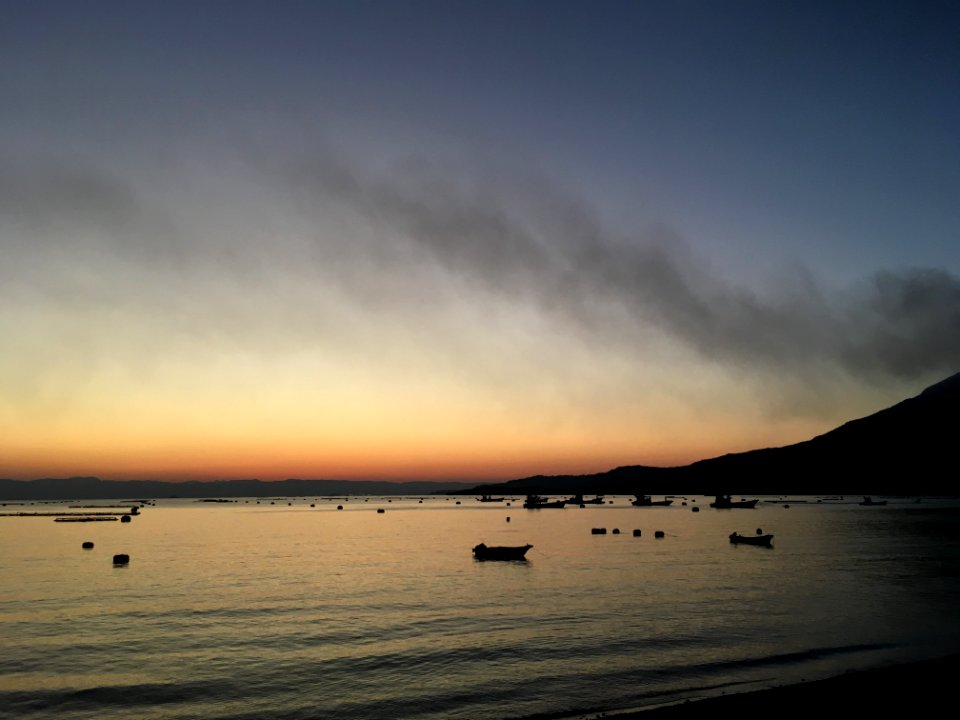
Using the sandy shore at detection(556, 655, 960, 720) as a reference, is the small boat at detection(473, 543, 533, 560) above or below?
below

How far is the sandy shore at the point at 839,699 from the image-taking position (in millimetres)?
18641

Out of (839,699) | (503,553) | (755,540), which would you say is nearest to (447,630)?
(839,699)

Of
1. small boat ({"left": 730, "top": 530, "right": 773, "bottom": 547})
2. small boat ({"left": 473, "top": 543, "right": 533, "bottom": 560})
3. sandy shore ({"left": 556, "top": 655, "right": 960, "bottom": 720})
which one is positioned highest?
sandy shore ({"left": 556, "top": 655, "right": 960, "bottom": 720})

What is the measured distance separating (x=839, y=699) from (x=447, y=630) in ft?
67.3

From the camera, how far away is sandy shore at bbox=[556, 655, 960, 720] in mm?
18641

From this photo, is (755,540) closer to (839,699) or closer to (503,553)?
(503,553)

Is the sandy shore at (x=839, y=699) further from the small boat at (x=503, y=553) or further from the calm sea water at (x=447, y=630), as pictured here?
the small boat at (x=503, y=553)

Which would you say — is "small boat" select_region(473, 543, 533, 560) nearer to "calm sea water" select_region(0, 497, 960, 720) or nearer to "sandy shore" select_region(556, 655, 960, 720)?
"calm sea water" select_region(0, 497, 960, 720)

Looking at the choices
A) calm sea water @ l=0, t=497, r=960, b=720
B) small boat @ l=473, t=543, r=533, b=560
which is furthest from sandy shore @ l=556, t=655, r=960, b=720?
small boat @ l=473, t=543, r=533, b=560

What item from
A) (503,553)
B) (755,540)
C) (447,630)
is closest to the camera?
(447,630)

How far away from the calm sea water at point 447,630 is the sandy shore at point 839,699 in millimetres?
3180

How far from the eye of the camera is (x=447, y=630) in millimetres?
35688

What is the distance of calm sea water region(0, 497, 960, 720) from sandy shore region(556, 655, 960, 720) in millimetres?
3180

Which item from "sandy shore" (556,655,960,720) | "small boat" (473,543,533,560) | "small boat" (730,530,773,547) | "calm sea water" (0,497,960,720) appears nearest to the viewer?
"sandy shore" (556,655,960,720)
